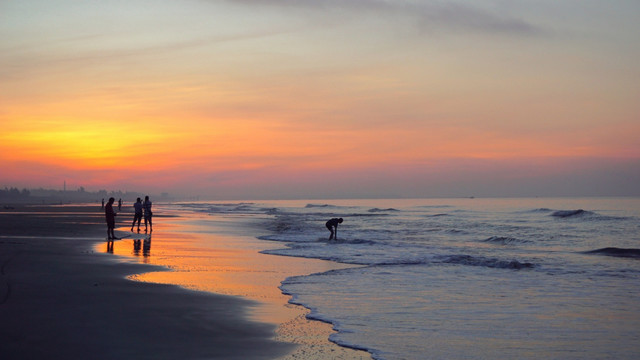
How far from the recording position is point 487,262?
1922 centimetres

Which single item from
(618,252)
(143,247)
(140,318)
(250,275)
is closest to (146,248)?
(143,247)

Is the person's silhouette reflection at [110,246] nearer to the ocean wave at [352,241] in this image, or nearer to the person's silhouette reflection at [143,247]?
the person's silhouette reflection at [143,247]

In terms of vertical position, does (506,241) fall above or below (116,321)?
below

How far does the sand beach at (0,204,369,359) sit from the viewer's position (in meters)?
7.21

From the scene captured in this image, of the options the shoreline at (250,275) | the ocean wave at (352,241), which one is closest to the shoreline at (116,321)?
the shoreline at (250,275)

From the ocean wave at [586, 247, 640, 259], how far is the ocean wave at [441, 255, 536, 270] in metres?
6.74

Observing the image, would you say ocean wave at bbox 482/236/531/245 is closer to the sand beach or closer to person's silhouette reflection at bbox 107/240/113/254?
the sand beach

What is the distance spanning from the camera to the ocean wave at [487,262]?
18406mm

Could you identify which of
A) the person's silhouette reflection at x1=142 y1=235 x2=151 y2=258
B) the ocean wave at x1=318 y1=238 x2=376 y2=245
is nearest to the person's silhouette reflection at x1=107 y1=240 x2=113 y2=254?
the person's silhouette reflection at x1=142 y1=235 x2=151 y2=258

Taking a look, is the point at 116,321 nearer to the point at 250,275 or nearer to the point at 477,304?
the point at 250,275

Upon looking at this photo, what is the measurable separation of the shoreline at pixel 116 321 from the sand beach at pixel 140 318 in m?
0.01

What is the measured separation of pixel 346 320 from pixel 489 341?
2.31 meters

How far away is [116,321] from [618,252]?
21.7 meters

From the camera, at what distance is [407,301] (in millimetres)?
11344
